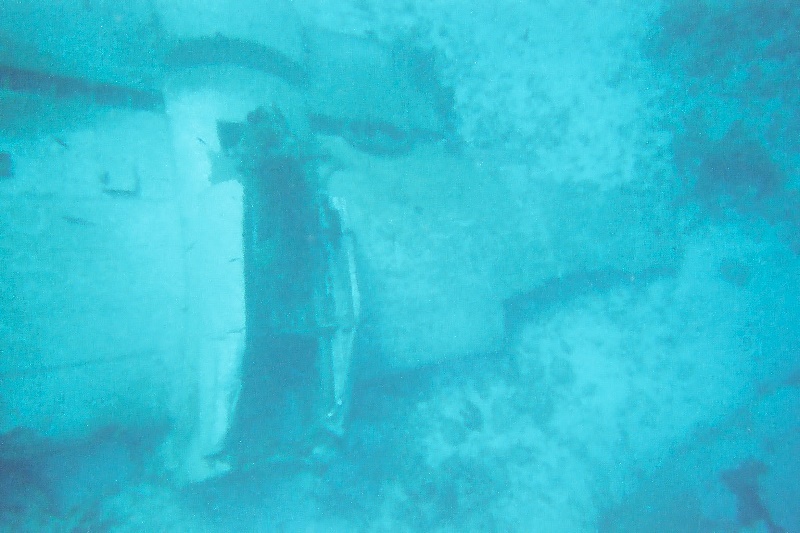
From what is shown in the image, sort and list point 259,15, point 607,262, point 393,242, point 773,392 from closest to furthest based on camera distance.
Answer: point 259,15 < point 393,242 < point 773,392 < point 607,262

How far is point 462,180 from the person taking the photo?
3.82 meters

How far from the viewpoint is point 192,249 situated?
2.76 metres

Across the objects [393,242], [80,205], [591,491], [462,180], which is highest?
[462,180]

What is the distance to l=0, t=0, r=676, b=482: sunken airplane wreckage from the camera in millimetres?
2465

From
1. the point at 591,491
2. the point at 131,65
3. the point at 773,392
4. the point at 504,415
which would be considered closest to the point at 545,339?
the point at 504,415

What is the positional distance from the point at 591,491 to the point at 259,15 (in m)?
4.33

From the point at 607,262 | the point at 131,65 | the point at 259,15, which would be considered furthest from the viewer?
the point at 607,262

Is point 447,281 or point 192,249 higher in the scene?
point 192,249

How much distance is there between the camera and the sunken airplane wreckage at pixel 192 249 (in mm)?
2465

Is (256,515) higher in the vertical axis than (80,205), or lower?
lower

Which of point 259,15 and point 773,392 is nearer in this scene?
point 259,15

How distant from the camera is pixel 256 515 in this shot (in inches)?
104

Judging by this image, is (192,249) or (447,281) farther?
(447,281)

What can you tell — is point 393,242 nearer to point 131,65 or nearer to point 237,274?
point 237,274
